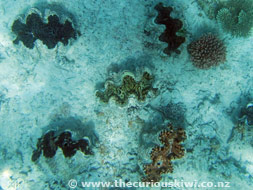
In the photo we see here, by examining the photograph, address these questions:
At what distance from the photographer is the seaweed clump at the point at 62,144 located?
5109 millimetres

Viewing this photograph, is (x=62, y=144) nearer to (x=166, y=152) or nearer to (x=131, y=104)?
(x=131, y=104)

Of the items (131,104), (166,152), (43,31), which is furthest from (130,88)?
(43,31)

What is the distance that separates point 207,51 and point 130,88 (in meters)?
2.36

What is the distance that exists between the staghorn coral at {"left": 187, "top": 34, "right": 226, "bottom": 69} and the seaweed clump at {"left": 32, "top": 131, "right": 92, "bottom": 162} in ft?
12.8

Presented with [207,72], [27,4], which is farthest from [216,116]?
[27,4]

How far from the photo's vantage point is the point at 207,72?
5645 millimetres

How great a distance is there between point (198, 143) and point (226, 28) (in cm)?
346

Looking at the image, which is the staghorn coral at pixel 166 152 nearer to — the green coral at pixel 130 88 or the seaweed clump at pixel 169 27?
the green coral at pixel 130 88

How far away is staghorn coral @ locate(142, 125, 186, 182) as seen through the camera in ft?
15.7

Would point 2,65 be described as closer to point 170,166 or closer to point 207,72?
point 170,166

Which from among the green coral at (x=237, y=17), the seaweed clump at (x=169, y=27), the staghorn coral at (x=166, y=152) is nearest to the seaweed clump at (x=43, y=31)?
the seaweed clump at (x=169, y=27)

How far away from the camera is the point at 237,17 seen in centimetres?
542

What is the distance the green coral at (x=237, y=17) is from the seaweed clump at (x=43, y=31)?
4333 millimetres

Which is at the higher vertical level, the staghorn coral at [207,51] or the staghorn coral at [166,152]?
the staghorn coral at [207,51]
